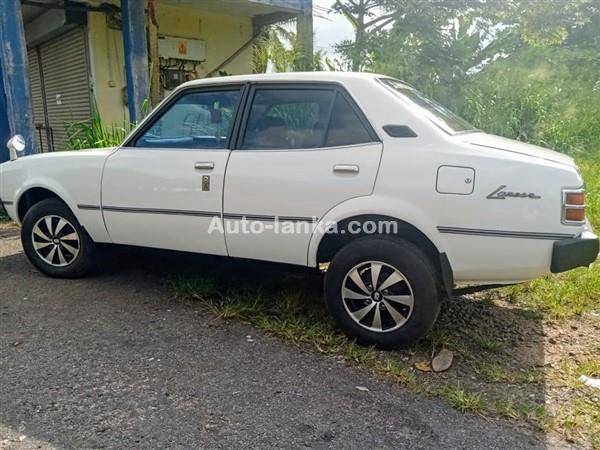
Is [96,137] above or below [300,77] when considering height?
below

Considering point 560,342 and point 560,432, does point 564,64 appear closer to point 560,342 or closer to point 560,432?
point 560,342

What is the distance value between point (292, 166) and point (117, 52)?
7.51 metres

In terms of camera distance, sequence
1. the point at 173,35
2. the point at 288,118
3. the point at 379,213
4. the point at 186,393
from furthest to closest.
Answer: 1. the point at 173,35
2. the point at 288,118
3. the point at 379,213
4. the point at 186,393

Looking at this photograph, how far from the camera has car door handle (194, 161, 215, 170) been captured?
336 cm

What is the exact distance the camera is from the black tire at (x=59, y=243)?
4.07 m

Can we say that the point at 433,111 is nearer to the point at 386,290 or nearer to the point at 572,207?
the point at 572,207

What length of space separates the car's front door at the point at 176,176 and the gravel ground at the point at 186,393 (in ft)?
1.24

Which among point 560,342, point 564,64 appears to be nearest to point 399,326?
point 560,342

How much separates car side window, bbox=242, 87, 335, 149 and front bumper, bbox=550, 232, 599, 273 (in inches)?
58.9

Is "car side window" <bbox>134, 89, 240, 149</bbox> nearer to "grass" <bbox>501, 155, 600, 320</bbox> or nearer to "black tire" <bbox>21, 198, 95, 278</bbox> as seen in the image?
"black tire" <bbox>21, 198, 95, 278</bbox>

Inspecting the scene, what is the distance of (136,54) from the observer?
749 centimetres

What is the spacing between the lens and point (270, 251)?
329 centimetres

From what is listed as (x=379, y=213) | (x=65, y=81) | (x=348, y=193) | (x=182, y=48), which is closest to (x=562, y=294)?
(x=379, y=213)

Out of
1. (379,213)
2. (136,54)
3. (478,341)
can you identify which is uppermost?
(136,54)
